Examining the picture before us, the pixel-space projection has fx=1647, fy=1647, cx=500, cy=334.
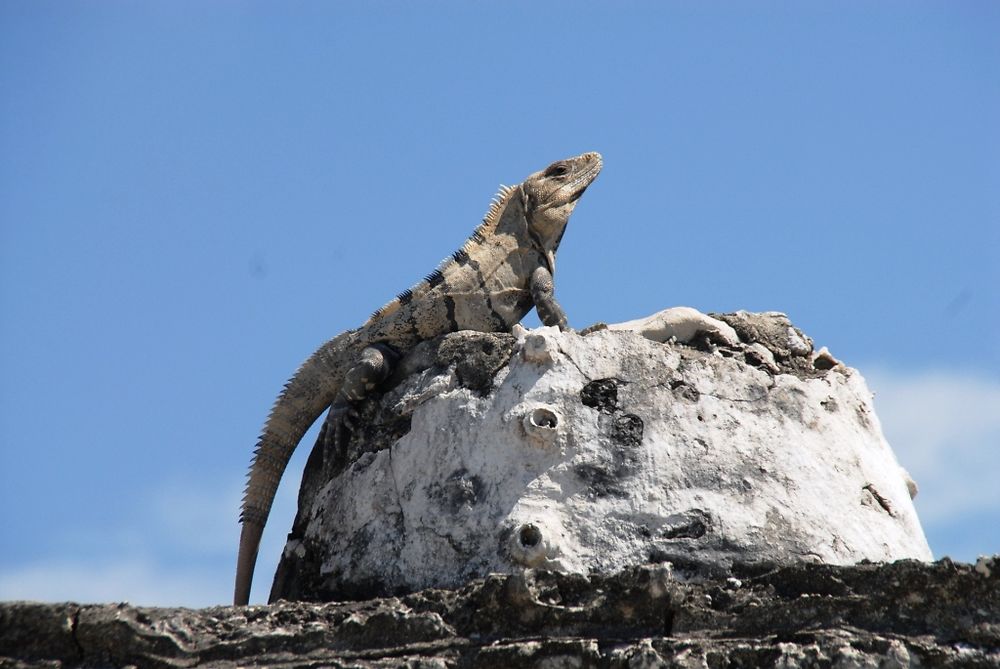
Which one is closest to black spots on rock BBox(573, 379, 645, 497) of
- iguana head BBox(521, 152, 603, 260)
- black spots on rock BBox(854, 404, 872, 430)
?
black spots on rock BBox(854, 404, 872, 430)

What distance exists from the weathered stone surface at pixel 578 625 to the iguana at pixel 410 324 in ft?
10.3

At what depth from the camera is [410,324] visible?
14.2 meters

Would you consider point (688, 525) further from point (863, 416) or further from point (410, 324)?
point (410, 324)

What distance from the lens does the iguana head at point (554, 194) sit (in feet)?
52.1

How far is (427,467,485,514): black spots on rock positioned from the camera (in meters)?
11.9

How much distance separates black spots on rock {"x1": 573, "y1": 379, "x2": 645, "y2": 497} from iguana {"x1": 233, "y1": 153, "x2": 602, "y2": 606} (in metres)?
2.31

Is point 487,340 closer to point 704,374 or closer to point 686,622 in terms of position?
point 704,374

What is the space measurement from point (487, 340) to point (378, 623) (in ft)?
10.4

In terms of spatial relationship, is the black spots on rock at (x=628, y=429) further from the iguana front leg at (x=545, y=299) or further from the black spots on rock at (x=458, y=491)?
the iguana front leg at (x=545, y=299)

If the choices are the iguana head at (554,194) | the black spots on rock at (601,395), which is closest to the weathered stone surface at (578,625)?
the black spots on rock at (601,395)

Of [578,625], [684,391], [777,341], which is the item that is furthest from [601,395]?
[578,625]

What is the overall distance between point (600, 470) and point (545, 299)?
3475 millimetres

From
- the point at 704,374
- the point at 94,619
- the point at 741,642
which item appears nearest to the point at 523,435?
the point at 704,374

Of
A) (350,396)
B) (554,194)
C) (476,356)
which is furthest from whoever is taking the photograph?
(554,194)
